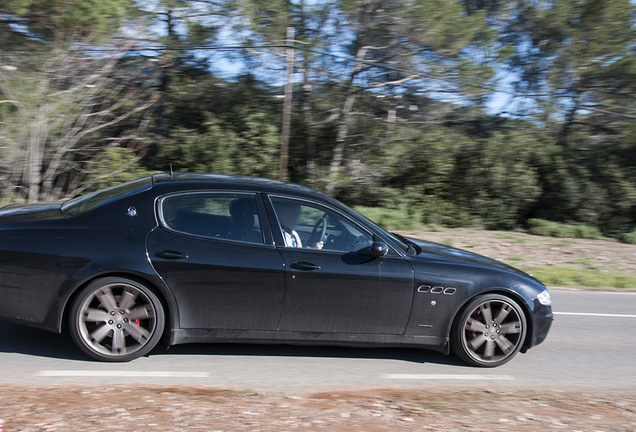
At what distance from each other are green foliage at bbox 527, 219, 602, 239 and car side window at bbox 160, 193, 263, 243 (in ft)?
40.2

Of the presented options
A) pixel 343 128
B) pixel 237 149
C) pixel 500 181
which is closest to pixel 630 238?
pixel 500 181

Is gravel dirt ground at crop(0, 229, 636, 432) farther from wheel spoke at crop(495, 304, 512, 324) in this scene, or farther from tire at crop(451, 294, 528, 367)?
wheel spoke at crop(495, 304, 512, 324)

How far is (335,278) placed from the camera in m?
5.18

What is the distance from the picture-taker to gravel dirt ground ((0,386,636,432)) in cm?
385

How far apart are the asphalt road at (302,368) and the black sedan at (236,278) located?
→ 21 cm

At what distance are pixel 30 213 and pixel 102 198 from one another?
0.61 m

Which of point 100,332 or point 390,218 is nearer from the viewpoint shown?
point 100,332

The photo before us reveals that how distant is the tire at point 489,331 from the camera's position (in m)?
5.52

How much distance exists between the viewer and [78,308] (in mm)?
4941

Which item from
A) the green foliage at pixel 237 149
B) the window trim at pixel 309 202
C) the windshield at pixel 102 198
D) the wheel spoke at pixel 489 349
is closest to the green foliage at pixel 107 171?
the green foliage at pixel 237 149

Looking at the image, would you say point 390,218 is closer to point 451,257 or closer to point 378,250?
point 451,257

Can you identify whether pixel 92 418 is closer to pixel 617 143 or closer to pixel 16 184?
pixel 16 184

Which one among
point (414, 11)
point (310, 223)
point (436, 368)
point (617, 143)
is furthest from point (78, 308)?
point (617, 143)

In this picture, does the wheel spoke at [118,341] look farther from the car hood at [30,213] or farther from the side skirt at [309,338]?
the car hood at [30,213]
